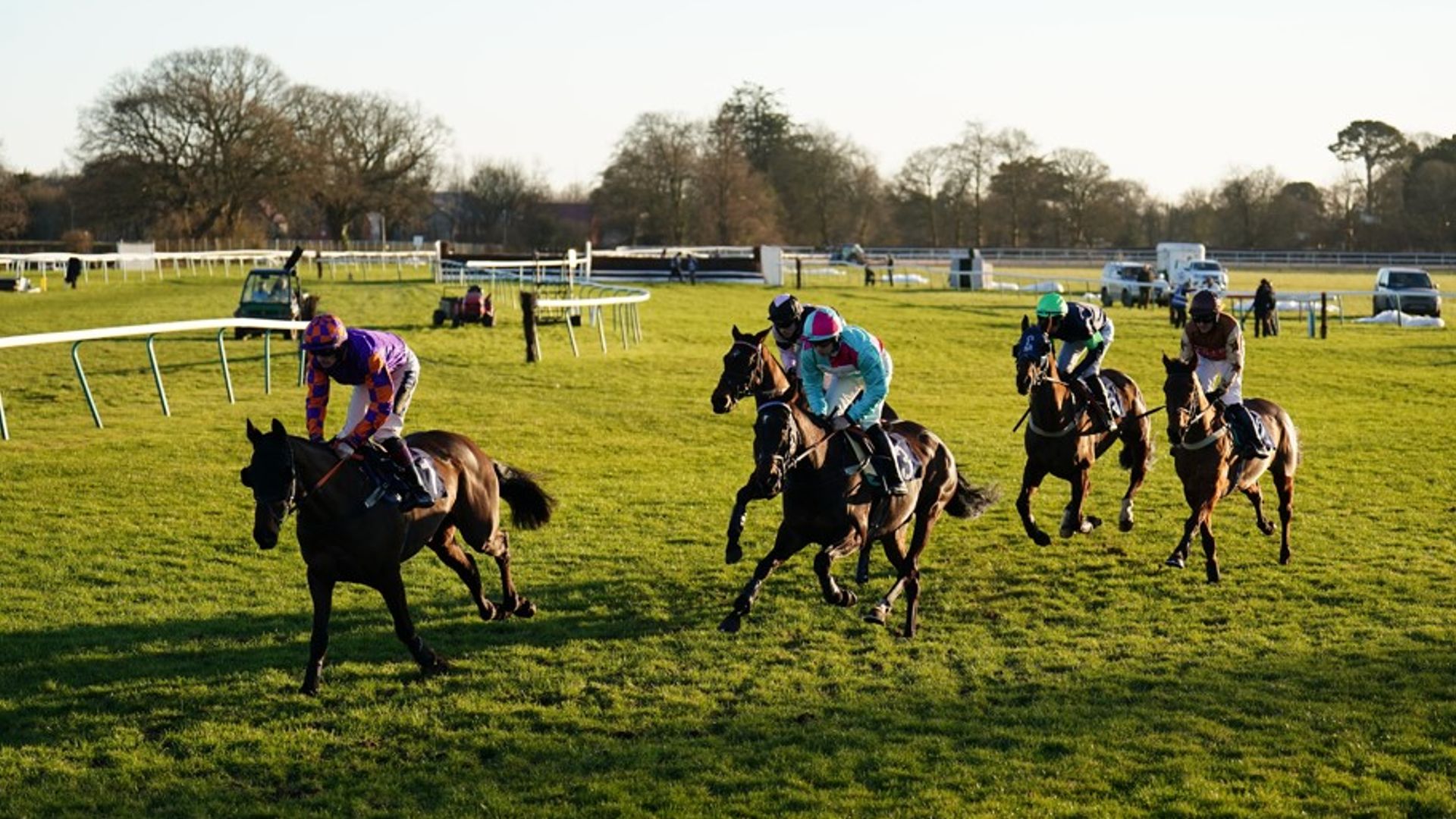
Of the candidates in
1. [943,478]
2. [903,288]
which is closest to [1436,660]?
[943,478]

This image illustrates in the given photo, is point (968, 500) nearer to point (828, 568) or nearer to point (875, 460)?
point (875, 460)

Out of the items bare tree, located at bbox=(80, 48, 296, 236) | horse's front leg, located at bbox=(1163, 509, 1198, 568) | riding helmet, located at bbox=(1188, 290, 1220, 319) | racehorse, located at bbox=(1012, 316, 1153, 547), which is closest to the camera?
horse's front leg, located at bbox=(1163, 509, 1198, 568)

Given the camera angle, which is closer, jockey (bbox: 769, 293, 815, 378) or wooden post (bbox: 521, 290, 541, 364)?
jockey (bbox: 769, 293, 815, 378)

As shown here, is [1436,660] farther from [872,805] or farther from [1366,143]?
[1366,143]

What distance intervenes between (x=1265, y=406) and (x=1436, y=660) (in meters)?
3.66

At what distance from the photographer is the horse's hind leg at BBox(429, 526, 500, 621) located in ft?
28.2

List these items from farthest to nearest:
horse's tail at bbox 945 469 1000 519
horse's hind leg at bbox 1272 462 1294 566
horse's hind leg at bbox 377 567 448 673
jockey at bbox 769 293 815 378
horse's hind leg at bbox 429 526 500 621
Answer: horse's hind leg at bbox 1272 462 1294 566 < horse's tail at bbox 945 469 1000 519 < jockey at bbox 769 293 815 378 < horse's hind leg at bbox 429 526 500 621 < horse's hind leg at bbox 377 567 448 673

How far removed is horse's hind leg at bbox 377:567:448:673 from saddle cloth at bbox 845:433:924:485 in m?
2.74

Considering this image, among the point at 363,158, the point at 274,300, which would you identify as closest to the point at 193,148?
the point at 363,158

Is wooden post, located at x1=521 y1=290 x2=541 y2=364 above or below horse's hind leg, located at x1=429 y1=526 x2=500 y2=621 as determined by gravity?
above

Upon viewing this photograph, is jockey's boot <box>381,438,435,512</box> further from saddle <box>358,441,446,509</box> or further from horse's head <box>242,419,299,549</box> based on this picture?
horse's head <box>242,419,299,549</box>

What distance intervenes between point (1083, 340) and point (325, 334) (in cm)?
674

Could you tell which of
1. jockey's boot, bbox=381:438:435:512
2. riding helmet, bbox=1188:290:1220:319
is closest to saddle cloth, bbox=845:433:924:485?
jockey's boot, bbox=381:438:435:512

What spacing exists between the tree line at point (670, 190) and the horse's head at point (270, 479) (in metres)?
67.1
